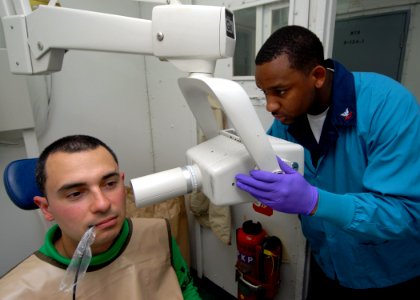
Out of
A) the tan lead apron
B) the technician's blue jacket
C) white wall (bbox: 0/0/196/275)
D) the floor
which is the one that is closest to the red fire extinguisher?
the technician's blue jacket

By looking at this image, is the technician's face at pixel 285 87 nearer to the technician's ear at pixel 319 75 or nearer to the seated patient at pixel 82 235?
the technician's ear at pixel 319 75

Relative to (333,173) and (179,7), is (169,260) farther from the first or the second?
(179,7)

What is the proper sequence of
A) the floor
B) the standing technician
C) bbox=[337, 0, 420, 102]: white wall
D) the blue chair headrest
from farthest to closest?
bbox=[337, 0, 420, 102]: white wall, the floor, the blue chair headrest, the standing technician

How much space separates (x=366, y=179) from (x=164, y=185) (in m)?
0.64

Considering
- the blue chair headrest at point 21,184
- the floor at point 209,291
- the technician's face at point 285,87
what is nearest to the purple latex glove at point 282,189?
the technician's face at point 285,87

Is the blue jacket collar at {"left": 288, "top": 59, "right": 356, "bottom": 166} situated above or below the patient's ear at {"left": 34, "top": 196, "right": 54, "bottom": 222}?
above

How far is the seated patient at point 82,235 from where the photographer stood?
32.3 inches

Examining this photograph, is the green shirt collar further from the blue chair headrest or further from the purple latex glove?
the purple latex glove

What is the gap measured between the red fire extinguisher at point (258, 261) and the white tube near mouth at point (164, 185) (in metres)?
1.03

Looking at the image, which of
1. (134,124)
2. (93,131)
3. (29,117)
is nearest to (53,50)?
(29,117)

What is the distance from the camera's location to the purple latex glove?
695 millimetres

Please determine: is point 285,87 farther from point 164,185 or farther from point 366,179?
point 164,185

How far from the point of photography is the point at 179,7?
691 mm

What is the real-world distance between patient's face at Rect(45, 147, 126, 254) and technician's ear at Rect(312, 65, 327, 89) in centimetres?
77
